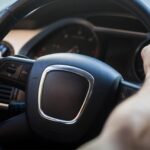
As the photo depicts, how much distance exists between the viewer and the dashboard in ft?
6.68

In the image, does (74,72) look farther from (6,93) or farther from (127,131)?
(127,131)

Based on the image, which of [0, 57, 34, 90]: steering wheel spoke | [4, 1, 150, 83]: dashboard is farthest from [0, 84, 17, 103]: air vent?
[4, 1, 150, 83]: dashboard

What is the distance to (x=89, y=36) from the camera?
224 centimetres

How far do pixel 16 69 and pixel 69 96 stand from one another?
0.18 meters

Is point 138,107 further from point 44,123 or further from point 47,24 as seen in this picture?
point 47,24

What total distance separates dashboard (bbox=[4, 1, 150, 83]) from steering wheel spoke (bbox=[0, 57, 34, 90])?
999 mm

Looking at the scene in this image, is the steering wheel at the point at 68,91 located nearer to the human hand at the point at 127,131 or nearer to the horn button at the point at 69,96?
the horn button at the point at 69,96

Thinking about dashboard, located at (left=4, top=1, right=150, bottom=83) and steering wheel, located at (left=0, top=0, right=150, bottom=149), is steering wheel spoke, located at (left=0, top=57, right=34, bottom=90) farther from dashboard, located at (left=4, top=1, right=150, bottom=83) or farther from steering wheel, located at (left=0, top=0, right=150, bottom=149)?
dashboard, located at (left=4, top=1, right=150, bottom=83)

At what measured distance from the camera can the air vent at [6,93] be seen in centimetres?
117

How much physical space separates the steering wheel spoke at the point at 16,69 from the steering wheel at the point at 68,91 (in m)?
0.02

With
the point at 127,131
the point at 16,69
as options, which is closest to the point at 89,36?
the point at 16,69

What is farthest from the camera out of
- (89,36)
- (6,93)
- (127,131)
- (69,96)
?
(89,36)

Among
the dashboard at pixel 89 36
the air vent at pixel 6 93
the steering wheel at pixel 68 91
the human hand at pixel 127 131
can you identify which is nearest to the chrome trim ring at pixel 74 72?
the steering wheel at pixel 68 91

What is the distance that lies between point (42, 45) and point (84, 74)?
4.61 feet
